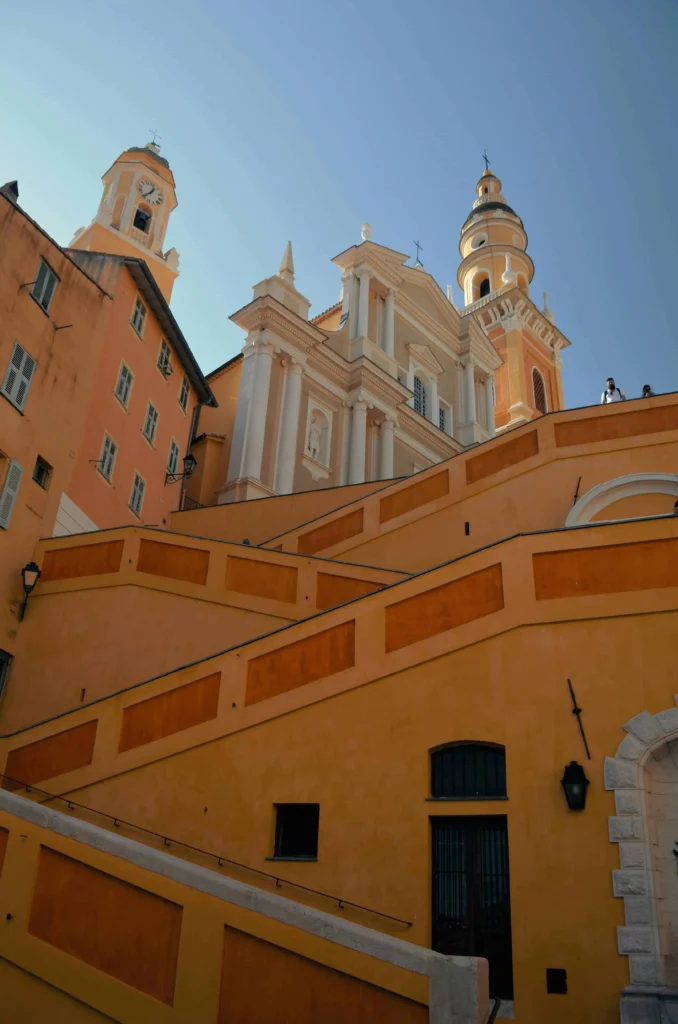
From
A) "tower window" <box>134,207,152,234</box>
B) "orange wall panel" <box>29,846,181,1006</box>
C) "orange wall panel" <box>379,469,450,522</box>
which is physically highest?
"tower window" <box>134,207,152,234</box>

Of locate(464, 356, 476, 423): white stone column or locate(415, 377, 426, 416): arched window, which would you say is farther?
locate(464, 356, 476, 423): white stone column

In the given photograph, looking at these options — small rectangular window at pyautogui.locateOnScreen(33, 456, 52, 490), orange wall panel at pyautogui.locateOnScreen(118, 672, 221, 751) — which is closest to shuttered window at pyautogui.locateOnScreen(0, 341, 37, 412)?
small rectangular window at pyautogui.locateOnScreen(33, 456, 52, 490)

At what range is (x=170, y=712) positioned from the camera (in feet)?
40.6

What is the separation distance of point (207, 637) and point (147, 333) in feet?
35.2

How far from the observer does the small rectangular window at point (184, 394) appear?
26.2m

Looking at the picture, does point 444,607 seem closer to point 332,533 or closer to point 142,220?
point 332,533

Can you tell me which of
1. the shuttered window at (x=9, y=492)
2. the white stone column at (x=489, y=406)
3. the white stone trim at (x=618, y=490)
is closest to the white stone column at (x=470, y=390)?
the white stone column at (x=489, y=406)

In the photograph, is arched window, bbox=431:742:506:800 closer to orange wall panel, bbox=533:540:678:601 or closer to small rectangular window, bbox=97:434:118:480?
orange wall panel, bbox=533:540:678:601

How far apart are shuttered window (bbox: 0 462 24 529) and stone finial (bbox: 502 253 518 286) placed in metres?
42.9

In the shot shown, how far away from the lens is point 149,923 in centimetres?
789

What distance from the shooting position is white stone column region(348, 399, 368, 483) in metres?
32.6

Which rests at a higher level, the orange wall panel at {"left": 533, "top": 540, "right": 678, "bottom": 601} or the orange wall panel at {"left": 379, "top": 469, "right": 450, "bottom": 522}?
the orange wall panel at {"left": 379, "top": 469, "right": 450, "bottom": 522}

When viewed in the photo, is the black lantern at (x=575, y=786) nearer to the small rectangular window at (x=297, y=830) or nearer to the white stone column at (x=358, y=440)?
the small rectangular window at (x=297, y=830)

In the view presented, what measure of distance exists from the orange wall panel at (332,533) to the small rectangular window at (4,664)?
660 centimetres
